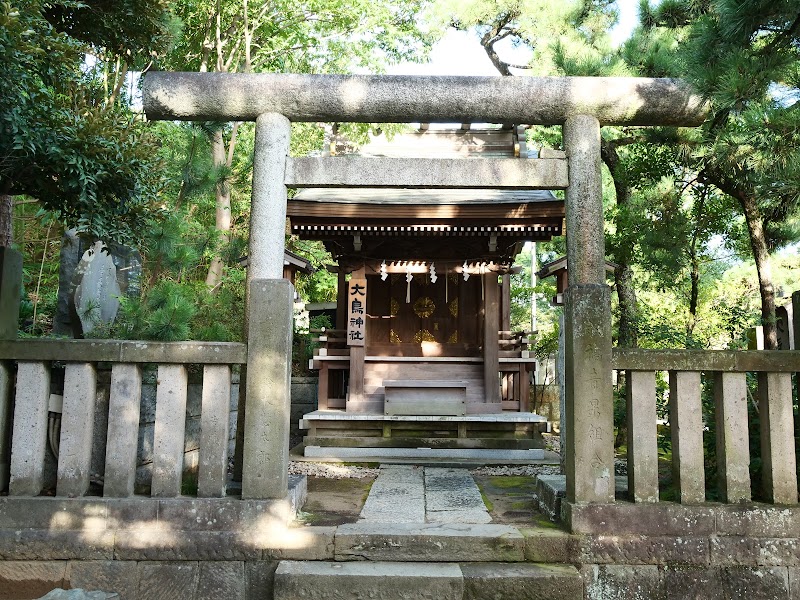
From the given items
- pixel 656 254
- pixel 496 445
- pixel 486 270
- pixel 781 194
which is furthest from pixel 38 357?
pixel 656 254

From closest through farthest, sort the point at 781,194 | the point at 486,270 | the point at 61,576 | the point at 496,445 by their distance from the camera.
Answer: the point at 61,576 < the point at 781,194 < the point at 496,445 < the point at 486,270

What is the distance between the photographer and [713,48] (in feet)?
14.0

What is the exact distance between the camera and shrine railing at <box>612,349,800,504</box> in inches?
165

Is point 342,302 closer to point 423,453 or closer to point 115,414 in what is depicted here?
point 423,453

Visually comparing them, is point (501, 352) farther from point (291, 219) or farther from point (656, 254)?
point (291, 219)

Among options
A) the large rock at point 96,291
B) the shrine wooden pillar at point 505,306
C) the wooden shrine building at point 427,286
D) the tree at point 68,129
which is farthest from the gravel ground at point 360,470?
the tree at point 68,129

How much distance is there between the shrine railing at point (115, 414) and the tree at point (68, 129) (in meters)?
1.08

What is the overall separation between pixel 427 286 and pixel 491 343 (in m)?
2.02

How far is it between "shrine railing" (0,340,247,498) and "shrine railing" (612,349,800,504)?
3.07m

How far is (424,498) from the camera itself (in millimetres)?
5672

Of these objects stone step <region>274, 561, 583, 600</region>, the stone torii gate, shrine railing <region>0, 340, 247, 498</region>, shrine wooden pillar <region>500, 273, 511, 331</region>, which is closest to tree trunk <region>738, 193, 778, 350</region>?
the stone torii gate

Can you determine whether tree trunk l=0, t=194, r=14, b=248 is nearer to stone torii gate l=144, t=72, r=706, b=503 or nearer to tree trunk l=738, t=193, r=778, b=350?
stone torii gate l=144, t=72, r=706, b=503

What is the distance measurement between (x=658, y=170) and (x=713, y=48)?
573 centimetres

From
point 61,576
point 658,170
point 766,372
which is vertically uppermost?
point 658,170
